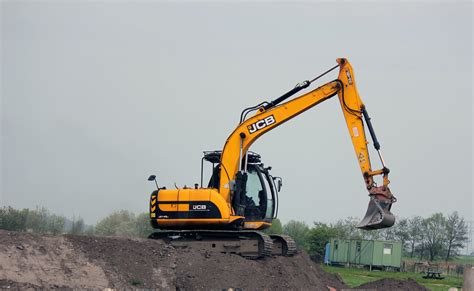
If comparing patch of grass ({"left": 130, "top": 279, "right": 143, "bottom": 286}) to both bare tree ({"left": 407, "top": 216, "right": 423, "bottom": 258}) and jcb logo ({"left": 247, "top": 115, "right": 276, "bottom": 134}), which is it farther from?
bare tree ({"left": 407, "top": 216, "right": 423, "bottom": 258})

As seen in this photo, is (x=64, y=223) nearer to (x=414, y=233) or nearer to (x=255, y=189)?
(x=255, y=189)

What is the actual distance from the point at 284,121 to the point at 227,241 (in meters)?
3.71

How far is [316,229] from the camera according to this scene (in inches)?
1902

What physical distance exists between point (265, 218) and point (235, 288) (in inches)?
162

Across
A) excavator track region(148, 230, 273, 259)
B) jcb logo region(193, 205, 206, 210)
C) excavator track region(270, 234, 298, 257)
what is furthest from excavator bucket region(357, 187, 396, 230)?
jcb logo region(193, 205, 206, 210)

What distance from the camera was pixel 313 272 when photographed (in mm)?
19422

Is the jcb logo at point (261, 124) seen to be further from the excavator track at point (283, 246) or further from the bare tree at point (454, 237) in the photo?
the bare tree at point (454, 237)

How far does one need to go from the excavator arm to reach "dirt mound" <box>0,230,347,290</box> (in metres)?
2.28

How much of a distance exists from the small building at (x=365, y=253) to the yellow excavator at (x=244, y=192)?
2373cm

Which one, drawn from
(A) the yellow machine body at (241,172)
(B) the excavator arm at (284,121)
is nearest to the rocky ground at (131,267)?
(A) the yellow machine body at (241,172)

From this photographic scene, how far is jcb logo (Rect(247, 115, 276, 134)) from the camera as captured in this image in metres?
19.4

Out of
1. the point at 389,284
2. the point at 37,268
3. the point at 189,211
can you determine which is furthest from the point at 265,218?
the point at 37,268

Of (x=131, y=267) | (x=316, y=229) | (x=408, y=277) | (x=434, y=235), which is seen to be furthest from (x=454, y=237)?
(x=131, y=267)

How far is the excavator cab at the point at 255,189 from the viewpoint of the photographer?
19.2 meters
